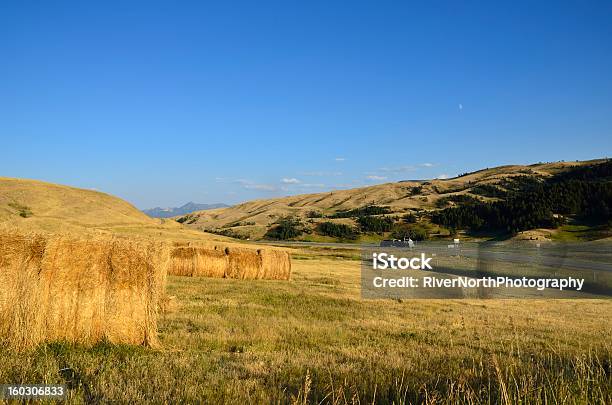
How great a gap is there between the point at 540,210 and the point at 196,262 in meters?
74.1

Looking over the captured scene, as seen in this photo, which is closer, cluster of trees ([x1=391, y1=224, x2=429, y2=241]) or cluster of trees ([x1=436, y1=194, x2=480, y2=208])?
cluster of trees ([x1=391, y1=224, x2=429, y2=241])

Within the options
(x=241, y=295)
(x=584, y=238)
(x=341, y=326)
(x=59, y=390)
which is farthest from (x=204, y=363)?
(x=584, y=238)

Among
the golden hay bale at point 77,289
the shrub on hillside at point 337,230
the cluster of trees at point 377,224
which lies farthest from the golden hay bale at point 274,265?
the cluster of trees at point 377,224

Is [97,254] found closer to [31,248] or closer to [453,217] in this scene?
[31,248]

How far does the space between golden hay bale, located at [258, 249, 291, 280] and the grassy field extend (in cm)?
785

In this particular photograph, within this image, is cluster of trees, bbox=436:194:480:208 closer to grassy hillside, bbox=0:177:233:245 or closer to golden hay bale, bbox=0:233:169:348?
grassy hillside, bbox=0:177:233:245

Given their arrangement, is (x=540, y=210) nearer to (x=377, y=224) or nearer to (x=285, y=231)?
(x=377, y=224)

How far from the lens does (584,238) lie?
65.9 meters

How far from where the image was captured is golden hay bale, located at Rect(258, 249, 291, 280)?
94.5ft

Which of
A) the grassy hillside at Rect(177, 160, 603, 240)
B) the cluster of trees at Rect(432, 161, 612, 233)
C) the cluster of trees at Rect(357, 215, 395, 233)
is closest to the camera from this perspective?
the cluster of trees at Rect(432, 161, 612, 233)

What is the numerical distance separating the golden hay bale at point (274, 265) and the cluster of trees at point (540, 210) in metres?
63.0

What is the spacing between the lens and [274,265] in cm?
2895

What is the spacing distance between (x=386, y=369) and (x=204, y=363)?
3.40m

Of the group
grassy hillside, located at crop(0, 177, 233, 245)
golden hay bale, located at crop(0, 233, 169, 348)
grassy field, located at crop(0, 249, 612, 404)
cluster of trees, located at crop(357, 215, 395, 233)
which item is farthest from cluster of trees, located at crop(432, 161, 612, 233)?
golden hay bale, located at crop(0, 233, 169, 348)
